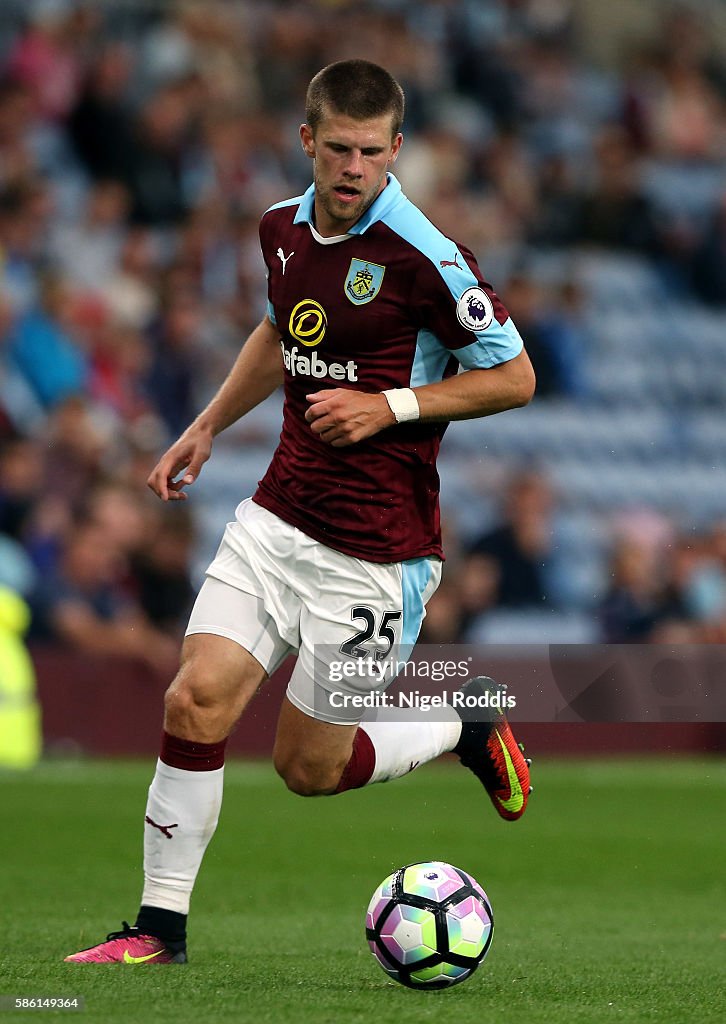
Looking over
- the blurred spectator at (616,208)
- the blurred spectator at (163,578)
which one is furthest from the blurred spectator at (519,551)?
the blurred spectator at (616,208)

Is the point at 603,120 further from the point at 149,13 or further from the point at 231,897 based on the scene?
the point at 231,897

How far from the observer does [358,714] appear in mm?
5551

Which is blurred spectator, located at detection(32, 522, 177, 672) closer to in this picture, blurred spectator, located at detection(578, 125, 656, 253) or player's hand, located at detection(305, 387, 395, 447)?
player's hand, located at detection(305, 387, 395, 447)

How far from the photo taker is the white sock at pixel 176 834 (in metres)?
5.27

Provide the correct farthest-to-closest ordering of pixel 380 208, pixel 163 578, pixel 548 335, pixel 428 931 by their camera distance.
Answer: pixel 548 335 → pixel 163 578 → pixel 380 208 → pixel 428 931

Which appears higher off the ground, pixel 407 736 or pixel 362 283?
pixel 362 283

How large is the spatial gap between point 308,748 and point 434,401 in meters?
1.11

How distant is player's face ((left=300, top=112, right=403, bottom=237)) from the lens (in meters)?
5.20

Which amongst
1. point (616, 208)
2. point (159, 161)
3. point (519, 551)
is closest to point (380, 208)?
point (519, 551)

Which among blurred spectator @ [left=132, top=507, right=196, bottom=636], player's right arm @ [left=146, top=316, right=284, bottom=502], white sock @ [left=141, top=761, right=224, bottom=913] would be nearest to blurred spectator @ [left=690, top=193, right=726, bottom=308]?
blurred spectator @ [left=132, top=507, right=196, bottom=636]

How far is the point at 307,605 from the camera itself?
5457 mm

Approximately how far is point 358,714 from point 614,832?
4086 mm

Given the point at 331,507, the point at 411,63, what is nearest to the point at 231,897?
the point at 331,507

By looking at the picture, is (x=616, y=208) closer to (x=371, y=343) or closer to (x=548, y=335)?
(x=548, y=335)
